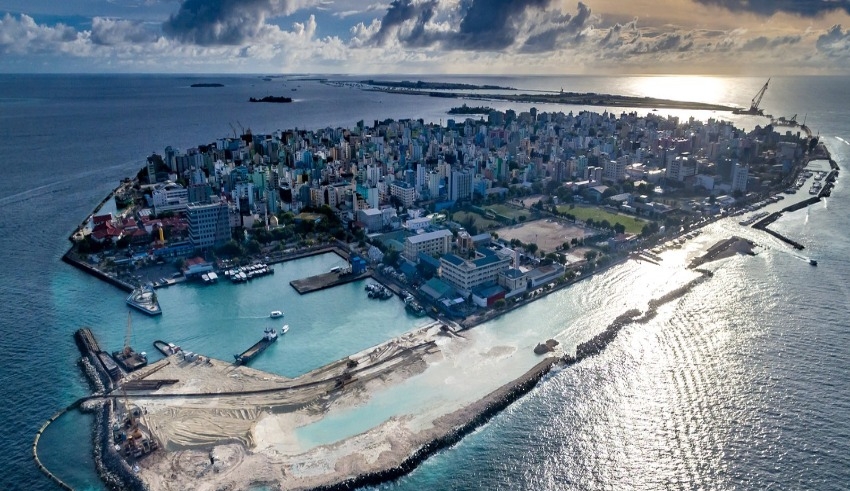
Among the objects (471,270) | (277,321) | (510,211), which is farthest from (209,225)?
(510,211)

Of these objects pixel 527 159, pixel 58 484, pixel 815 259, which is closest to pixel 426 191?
pixel 527 159

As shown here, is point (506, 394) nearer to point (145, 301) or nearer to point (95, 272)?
point (145, 301)

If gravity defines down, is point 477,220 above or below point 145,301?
above

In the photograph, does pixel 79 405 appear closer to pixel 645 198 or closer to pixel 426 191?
pixel 426 191

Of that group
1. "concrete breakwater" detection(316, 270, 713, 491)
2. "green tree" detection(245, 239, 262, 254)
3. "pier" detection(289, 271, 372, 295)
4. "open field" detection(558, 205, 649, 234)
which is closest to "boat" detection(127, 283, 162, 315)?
"green tree" detection(245, 239, 262, 254)

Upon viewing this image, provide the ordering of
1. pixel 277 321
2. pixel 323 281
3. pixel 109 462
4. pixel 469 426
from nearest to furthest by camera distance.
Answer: pixel 109 462
pixel 469 426
pixel 277 321
pixel 323 281
